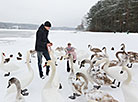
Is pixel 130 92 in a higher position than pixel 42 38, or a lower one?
lower

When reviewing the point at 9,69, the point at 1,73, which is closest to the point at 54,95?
the point at 9,69

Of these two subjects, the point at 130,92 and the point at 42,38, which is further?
the point at 42,38

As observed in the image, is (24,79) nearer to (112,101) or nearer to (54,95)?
(54,95)

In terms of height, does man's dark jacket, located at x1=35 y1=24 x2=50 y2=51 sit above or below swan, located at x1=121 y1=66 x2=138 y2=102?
above

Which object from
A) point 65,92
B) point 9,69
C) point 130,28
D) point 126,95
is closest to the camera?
point 126,95

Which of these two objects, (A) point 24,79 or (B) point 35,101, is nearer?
(B) point 35,101

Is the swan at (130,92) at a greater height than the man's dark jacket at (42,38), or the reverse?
the man's dark jacket at (42,38)

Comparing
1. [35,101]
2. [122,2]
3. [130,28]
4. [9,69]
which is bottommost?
[35,101]

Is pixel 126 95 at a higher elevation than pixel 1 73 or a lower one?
higher

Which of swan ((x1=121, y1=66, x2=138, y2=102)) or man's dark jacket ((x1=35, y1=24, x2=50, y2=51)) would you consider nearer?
swan ((x1=121, y1=66, x2=138, y2=102))

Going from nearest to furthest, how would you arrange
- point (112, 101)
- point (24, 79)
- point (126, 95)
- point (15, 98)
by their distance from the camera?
point (112, 101)
point (126, 95)
point (15, 98)
point (24, 79)

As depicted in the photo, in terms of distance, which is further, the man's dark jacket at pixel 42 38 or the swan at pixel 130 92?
the man's dark jacket at pixel 42 38

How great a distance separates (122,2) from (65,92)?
3342 centimetres

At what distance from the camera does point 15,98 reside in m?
3.07
